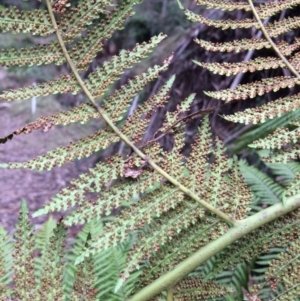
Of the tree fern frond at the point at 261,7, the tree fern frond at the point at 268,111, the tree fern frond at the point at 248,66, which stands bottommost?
the tree fern frond at the point at 268,111

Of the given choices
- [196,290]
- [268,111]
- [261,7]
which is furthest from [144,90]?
[196,290]

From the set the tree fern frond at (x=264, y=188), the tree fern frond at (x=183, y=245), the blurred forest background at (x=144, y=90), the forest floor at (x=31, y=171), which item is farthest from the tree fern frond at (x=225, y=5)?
the forest floor at (x=31, y=171)

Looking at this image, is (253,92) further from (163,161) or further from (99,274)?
(99,274)

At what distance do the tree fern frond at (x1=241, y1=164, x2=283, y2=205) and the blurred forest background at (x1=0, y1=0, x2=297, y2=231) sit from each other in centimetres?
42

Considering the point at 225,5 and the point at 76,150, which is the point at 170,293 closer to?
the point at 76,150

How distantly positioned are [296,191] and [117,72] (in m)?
0.40

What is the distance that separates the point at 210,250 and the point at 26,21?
53 centimetres

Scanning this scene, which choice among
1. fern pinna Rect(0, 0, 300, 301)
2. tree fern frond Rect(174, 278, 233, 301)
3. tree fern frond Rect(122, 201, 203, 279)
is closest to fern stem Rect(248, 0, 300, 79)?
fern pinna Rect(0, 0, 300, 301)

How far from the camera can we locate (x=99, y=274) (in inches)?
49.6

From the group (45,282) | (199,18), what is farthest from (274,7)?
(45,282)

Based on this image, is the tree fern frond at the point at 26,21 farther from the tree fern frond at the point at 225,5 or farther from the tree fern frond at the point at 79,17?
the tree fern frond at the point at 225,5

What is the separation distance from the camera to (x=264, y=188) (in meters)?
1.46

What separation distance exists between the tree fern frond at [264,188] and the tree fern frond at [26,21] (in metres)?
0.93

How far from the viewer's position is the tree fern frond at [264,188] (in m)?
1.42
